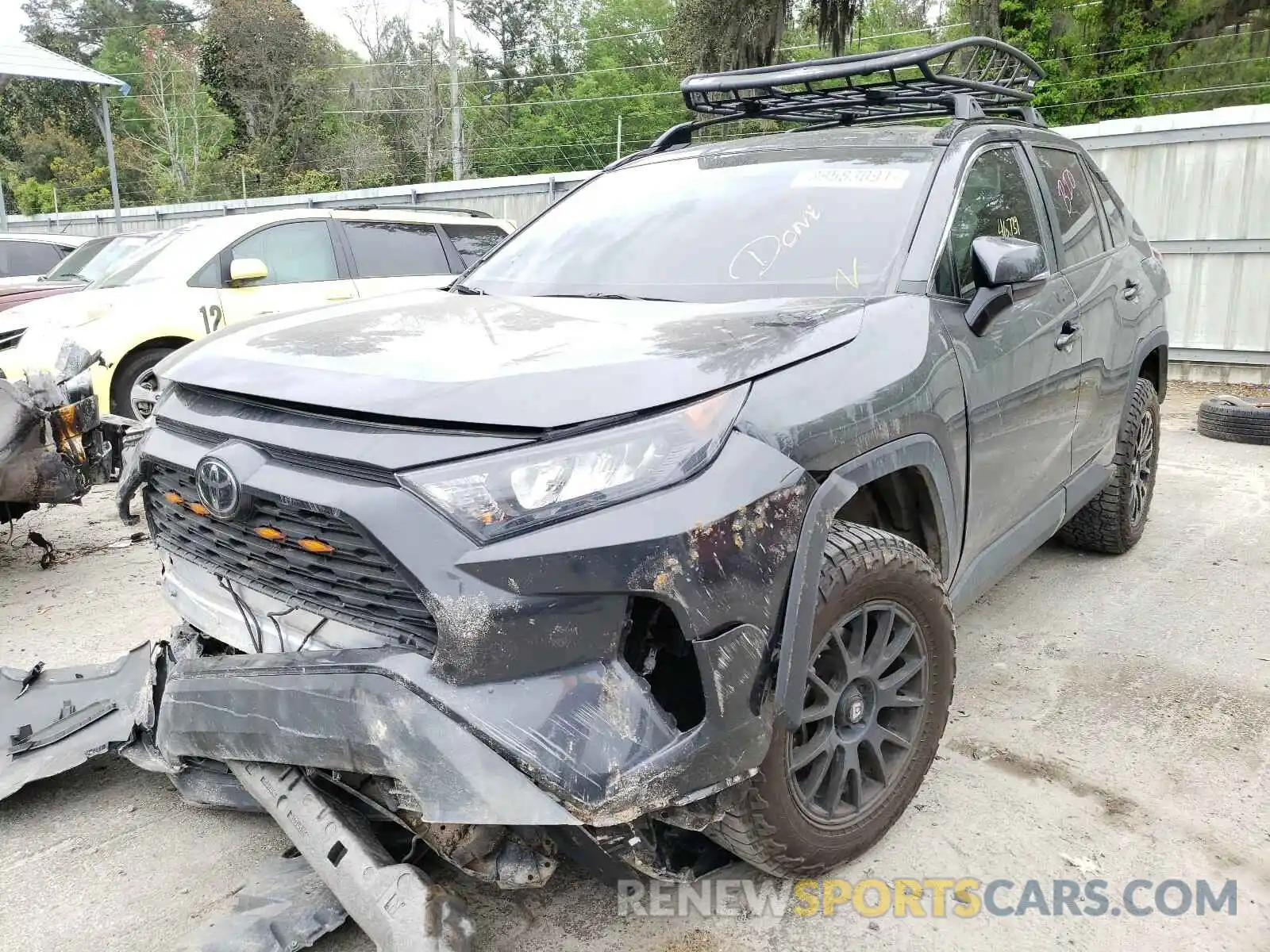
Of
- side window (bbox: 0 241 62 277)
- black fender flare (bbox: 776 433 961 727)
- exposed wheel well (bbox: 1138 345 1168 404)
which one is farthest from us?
side window (bbox: 0 241 62 277)

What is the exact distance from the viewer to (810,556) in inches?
75.9

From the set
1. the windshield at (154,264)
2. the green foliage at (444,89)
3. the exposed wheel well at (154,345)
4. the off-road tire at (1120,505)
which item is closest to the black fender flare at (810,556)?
the off-road tire at (1120,505)

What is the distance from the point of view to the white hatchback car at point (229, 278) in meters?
6.52

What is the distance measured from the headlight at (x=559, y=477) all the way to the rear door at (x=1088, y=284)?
2312 mm

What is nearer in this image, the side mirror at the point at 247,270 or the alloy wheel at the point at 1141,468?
the alloy wheel at the point at 1141,468

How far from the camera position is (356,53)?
142 feet

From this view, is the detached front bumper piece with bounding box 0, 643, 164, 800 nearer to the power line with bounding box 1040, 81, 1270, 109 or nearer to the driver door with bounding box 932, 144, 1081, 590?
the driver door with bounding box 932, 144, 1081, 590

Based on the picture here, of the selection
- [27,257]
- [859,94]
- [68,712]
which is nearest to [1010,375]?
[859,94]

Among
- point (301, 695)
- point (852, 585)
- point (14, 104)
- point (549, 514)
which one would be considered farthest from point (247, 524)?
point (14, 104)

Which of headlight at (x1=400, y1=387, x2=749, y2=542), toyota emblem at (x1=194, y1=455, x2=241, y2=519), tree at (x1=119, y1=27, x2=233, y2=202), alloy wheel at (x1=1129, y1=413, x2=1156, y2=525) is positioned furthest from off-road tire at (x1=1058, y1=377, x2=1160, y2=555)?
tree at (x1=119, y1=27, x2=233, y2=202)

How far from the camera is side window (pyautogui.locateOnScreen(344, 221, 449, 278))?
25.0 ft

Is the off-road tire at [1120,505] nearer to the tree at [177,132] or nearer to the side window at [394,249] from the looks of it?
the side window at [394,249]

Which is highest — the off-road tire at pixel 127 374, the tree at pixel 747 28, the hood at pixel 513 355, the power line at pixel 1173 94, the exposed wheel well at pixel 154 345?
the tree at pixel 747 28

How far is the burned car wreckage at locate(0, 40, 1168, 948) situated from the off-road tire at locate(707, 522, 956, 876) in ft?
0.03
